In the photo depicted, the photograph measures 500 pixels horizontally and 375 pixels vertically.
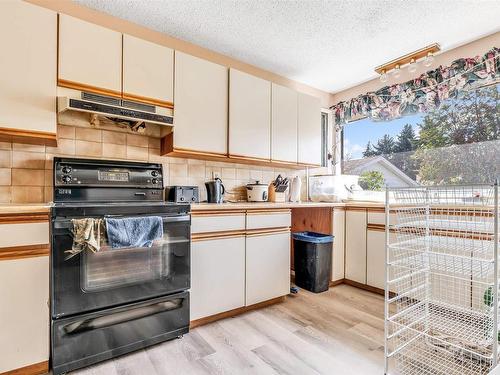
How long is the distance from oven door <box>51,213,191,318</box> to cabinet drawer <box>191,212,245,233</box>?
0.09 m

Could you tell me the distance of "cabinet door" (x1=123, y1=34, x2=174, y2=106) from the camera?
6.26 feet

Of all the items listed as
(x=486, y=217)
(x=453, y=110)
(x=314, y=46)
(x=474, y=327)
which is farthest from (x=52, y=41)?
(x=453, y=110)

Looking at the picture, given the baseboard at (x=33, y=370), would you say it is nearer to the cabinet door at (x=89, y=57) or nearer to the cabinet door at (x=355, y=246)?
the cabinet door at (x=89, y=57)

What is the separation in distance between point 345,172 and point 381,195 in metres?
0.61

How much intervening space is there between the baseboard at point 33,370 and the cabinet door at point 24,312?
0.02m

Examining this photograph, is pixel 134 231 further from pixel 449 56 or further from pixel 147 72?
pixel 449 56

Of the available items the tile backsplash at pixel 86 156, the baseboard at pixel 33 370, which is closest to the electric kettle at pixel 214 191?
the tile backsplash at pixel 86 156

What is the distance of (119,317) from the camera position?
1600mm

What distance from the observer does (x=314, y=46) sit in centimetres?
253

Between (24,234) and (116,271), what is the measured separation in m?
0.49

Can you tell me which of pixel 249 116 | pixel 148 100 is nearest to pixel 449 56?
pixel 249 116

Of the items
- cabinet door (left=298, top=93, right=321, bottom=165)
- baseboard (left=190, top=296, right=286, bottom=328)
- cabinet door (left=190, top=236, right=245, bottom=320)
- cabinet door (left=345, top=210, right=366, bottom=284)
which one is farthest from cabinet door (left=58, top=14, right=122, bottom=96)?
cabinet door (left=345, top=210, right=366, bottom=284)

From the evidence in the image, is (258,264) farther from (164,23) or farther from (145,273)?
(164,23)

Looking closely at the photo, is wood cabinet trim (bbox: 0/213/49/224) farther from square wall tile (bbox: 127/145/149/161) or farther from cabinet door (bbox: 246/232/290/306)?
cabinet door (bbox: 246/232/290/306)
